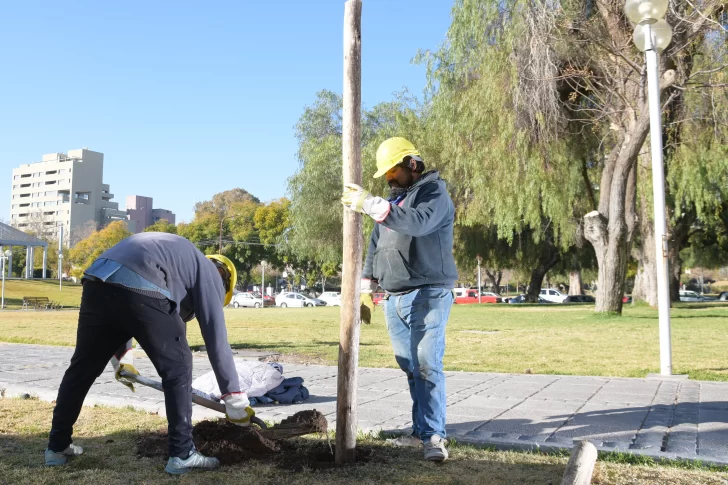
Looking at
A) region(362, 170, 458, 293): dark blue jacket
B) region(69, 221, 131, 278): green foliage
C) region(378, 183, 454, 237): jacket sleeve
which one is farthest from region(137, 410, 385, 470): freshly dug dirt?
region(69, 221, 131, 278): green foliage

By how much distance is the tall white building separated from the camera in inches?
5349

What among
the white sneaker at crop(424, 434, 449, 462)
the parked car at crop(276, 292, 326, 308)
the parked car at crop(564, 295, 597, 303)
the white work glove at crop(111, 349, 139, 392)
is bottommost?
the parked car at crop(276, 292, 326, 308)

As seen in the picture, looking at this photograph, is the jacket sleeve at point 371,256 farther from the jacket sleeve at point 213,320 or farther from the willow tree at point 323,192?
the willow tree at point 323,192

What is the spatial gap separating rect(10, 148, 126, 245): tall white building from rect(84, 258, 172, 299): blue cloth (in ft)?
462

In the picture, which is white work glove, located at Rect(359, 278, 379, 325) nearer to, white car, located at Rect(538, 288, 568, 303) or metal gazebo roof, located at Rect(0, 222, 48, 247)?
white car, located at Rect(538, 288, 568, 303)

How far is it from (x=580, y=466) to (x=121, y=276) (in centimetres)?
253

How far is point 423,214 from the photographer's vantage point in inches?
159

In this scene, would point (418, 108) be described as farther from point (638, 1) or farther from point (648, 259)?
point (638, 1)

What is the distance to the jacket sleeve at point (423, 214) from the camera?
388 centimetres

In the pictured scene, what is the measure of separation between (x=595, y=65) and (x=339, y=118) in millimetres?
24998

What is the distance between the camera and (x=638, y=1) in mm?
8117

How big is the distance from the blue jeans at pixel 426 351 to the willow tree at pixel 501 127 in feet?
51.4

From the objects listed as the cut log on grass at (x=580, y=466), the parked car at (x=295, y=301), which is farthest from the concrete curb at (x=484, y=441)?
the parked car at (x=295, y=301)

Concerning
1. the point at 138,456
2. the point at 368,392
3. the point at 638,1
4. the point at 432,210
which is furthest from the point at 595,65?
the point at 138,456
